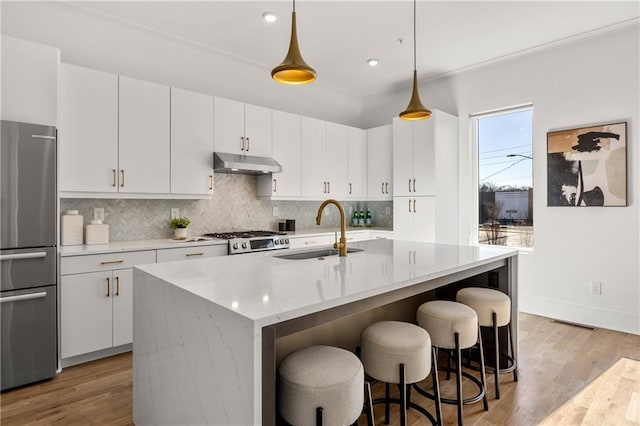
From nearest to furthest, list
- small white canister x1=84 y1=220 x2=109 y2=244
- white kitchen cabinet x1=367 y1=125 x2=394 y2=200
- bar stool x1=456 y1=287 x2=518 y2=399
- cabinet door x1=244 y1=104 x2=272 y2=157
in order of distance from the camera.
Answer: bar stool x1=456 y1=287 x2=518 y2=399 → small white canister x1=84 y1=220 x2=109 y2=244 → cabinet door x1=244 y1=104 x2=272 y2=157 → white kitchen cabinet x1=367 y1=125 x2=394 y2=200

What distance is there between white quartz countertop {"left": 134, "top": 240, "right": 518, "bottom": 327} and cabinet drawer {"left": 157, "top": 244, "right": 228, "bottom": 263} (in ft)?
4.10

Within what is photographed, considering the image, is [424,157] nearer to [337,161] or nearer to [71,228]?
[337,161]

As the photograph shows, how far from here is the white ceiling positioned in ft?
10.5

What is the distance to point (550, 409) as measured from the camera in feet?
7.16

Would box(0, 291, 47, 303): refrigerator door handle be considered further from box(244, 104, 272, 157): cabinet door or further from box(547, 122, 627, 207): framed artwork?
box(547, 122, 627, 207): framed artwork

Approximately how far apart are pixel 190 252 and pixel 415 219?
107 inches

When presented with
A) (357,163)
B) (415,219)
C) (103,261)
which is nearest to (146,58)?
(103,261)

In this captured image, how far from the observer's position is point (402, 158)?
481 centimetres

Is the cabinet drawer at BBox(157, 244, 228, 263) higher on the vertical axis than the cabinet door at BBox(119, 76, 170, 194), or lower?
lower

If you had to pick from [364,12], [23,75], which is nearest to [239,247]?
[23,75]

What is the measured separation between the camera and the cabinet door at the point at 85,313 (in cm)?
273

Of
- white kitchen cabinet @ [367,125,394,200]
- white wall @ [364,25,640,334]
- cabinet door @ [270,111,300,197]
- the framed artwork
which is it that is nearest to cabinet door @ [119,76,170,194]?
cabinet door @ [270,111,300,197]

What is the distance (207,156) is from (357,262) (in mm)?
2264

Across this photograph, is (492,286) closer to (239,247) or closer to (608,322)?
(608,322)
